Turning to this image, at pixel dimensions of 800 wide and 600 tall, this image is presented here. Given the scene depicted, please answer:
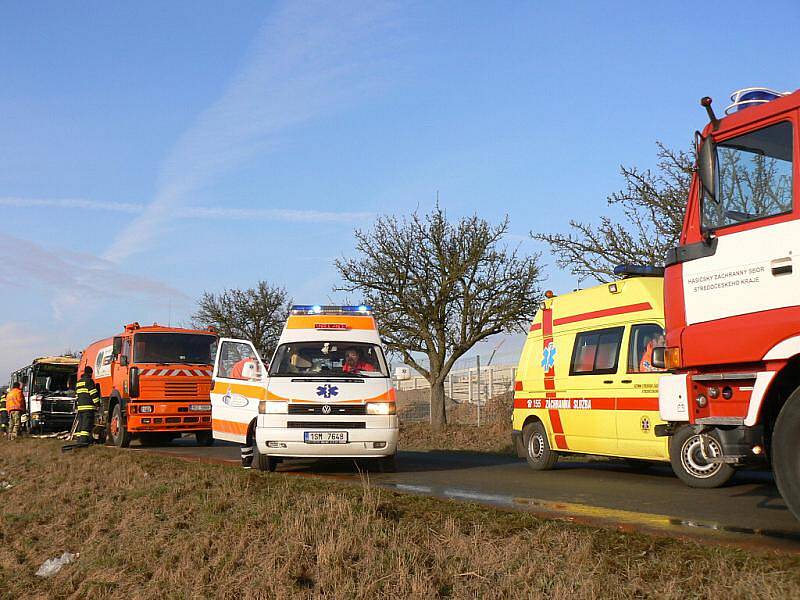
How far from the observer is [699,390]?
7219 mm

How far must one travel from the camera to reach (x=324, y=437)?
465 inches

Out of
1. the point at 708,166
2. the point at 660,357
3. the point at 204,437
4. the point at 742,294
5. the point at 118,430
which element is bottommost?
the point at 204,437

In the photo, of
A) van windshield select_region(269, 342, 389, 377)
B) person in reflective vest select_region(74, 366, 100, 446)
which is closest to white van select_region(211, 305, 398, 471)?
van windshield select_region(269, 342, 389, 377)

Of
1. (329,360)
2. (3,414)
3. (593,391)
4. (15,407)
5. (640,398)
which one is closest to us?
(640,398)

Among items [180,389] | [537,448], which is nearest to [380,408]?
[537,448]

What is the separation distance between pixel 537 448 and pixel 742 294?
22.9 feet

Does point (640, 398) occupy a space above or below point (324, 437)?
above

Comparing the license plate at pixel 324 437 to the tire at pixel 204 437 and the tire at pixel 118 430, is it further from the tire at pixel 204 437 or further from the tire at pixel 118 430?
the tire at pixel 204 437

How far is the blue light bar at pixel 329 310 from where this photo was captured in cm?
1348

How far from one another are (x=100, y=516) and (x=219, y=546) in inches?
125

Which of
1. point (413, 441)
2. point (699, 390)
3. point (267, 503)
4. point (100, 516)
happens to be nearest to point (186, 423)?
point (413, 441)

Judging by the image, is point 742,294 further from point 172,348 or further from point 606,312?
point 172,348

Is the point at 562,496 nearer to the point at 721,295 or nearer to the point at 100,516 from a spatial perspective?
the point at 721,295

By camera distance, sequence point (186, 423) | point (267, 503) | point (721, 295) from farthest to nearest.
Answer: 1. point (186, 423)
2. point (267, 503)
3. point (721, 295)
